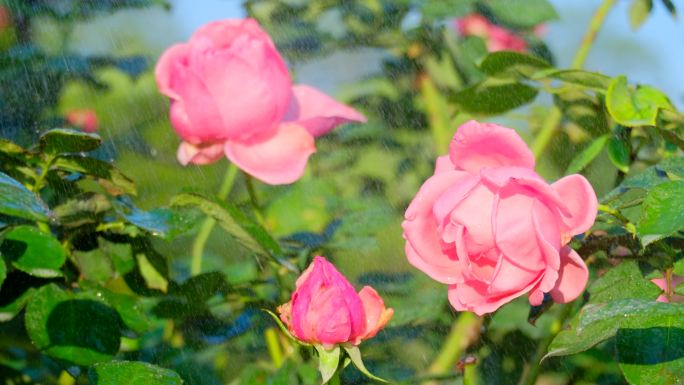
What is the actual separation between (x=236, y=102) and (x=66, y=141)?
0.21m

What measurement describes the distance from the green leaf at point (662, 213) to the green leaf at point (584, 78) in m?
0.24

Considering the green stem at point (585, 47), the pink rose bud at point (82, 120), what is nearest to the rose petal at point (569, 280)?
the green stem at point (585, 47)

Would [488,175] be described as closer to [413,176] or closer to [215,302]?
[215,302]

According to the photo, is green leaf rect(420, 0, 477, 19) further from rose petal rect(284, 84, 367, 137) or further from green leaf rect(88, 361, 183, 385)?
green leaf rect(88, 361, 183, 385)

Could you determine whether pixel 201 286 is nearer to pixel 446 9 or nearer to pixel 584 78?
pixel 584 78

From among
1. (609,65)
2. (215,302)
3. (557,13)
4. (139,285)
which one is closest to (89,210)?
(139,285)

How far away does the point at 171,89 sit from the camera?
0.99 meters

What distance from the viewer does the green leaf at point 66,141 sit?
779 mm

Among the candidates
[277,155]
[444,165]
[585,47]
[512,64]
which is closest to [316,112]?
[277,155]

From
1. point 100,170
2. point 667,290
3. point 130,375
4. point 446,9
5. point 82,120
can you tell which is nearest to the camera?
point 130,375

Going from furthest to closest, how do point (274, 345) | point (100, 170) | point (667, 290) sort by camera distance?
point (274, 345), point (100, 170), point (667, 290)

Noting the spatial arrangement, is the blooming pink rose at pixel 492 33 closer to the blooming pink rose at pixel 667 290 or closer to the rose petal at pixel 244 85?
the rose petal at pixel 244 85

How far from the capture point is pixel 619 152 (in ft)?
2.88

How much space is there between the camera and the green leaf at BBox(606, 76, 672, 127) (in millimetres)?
827
